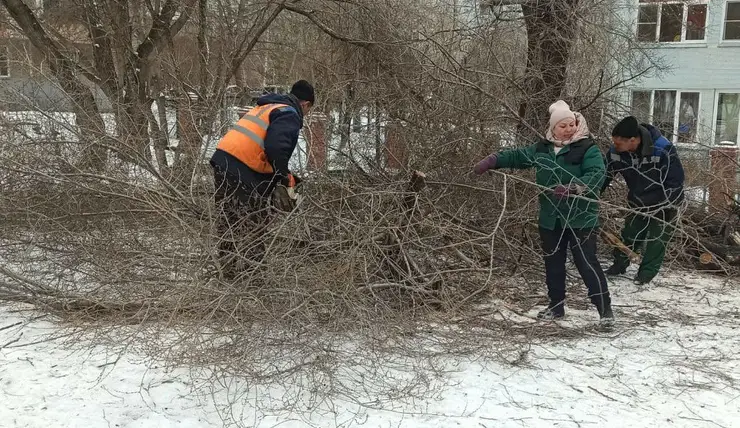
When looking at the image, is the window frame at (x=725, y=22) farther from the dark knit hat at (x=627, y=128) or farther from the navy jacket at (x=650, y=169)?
the dark knit hat at (x=627, y=128)

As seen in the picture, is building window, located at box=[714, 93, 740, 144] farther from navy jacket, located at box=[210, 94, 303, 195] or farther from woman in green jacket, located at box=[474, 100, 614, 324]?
navy jacket, located at box=[210, 94, 303, 195]

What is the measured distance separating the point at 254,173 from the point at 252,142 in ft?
0.73

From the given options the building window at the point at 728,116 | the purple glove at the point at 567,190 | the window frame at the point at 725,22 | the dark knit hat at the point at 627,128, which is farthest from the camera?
the building window at the point at 728,116

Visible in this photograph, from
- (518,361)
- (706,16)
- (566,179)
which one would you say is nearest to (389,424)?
(518,361)

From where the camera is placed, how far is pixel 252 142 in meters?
4.13

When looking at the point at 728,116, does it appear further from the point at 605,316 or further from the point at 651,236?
the point at 605,316

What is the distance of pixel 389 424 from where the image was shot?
2818mm

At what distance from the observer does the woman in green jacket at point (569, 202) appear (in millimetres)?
3883

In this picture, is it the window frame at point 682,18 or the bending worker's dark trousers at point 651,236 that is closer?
the bending worker's dark trousers at point 651,236

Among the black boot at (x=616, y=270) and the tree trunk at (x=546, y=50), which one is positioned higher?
the tree trunk at (x=546, y=50)

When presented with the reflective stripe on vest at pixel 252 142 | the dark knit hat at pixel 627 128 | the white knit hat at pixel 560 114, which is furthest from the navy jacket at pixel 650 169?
the reflective stripe on vest at pixel 252 142

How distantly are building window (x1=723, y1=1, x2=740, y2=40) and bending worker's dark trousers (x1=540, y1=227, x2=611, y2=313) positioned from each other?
16338mm

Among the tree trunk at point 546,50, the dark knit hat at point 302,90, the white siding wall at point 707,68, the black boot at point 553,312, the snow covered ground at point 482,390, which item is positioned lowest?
the snow covered ground at point 482,390

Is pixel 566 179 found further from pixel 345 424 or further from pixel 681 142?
pixel 681 142
